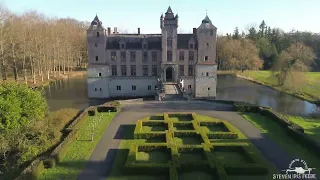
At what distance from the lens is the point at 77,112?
35.7 metres

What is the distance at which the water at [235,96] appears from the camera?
45.6 meters

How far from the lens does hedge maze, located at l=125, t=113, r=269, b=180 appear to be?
20.1 m

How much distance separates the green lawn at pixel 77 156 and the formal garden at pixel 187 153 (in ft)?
8.25

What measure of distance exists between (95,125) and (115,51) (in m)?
22.9

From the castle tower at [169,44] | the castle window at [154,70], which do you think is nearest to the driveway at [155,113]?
the castle tower at [169,44]

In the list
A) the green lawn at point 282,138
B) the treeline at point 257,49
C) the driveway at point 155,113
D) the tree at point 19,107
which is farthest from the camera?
the treeline at point 257,49

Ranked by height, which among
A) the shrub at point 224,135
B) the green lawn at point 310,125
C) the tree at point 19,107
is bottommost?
the green lawn at point 310,125

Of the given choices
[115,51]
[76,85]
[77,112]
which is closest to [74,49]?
[76,85]

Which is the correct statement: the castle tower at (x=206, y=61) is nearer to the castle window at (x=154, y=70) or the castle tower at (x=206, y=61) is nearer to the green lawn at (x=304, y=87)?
the castle window at (x=154, y=70)

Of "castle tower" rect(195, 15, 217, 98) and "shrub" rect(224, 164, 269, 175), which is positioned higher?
"castle tower" rect(195, 15, 217, 98)

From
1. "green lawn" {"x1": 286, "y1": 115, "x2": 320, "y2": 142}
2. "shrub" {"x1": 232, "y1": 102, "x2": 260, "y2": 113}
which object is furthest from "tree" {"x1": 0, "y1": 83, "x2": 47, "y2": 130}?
"green lawn" {"x1": 286, "y1": 115, "x2": 320, "y2": 142}

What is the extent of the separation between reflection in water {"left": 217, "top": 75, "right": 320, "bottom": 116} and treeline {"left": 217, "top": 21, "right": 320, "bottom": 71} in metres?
12.7

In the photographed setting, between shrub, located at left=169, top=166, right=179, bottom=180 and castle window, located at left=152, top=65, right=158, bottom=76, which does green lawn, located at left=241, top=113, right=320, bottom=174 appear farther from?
castle window, located at left=152, top=65, right=158, bottom=76

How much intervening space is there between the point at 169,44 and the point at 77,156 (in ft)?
102
